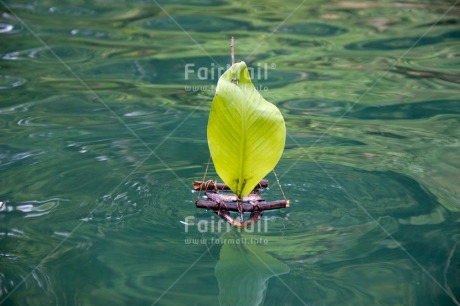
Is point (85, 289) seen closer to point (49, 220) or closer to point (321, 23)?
point (49, 220)

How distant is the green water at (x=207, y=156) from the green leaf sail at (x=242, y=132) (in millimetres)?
290

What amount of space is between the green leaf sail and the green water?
0.95 feet

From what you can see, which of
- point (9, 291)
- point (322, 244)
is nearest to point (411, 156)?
point (322, 244)

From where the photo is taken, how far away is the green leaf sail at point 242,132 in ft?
6.34

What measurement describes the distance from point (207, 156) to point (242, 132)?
941 millimetres

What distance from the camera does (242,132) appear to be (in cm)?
200

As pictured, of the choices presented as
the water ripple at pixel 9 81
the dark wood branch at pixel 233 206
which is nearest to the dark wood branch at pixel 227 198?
the dark wood branch at pixel 233 206

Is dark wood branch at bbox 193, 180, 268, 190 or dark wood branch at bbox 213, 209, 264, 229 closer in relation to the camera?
dark wood branch at bbox 213, 209, 264, 229

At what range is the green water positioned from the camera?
2.03 metres

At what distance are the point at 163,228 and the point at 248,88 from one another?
0.64m

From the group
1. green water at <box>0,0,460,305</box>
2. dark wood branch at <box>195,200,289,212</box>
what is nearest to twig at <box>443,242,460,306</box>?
green water at <box>0,0,460,305</box>

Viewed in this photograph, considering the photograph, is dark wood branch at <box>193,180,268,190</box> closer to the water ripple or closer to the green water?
the green water

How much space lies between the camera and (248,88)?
1.95m

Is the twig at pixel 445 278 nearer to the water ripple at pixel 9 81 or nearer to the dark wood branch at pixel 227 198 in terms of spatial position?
the dark wood branch at pixel 227 198
